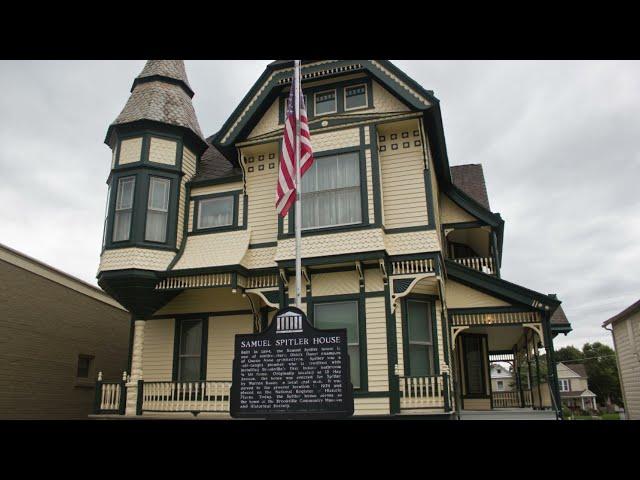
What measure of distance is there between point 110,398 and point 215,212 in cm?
630

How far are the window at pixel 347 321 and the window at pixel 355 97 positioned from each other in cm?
568

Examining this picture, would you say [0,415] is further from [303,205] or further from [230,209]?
[303,205]

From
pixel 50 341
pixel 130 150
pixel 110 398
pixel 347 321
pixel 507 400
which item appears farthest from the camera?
pixel 507 400

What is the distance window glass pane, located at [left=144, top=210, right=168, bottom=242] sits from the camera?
631 inches

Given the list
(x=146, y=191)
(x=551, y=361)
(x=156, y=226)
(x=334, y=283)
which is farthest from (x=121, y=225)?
(x=551, y=361)

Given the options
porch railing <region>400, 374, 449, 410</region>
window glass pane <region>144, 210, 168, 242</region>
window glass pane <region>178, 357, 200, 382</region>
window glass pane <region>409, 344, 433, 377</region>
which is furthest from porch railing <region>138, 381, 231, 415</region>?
window glass pane <region>409, 344, 433, 377</region>

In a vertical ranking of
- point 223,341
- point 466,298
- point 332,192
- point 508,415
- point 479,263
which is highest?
point 332,192

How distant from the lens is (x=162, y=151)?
16688 millimetres

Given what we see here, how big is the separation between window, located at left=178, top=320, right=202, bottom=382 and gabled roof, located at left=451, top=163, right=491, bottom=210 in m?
11.5

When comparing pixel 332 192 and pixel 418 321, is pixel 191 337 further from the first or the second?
pixel 418 321

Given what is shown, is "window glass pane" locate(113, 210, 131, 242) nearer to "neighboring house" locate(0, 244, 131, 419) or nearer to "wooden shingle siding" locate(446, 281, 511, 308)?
"neighboring house" locate(0, 244, 131, 419)

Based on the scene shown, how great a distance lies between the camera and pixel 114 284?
15.5 metres
